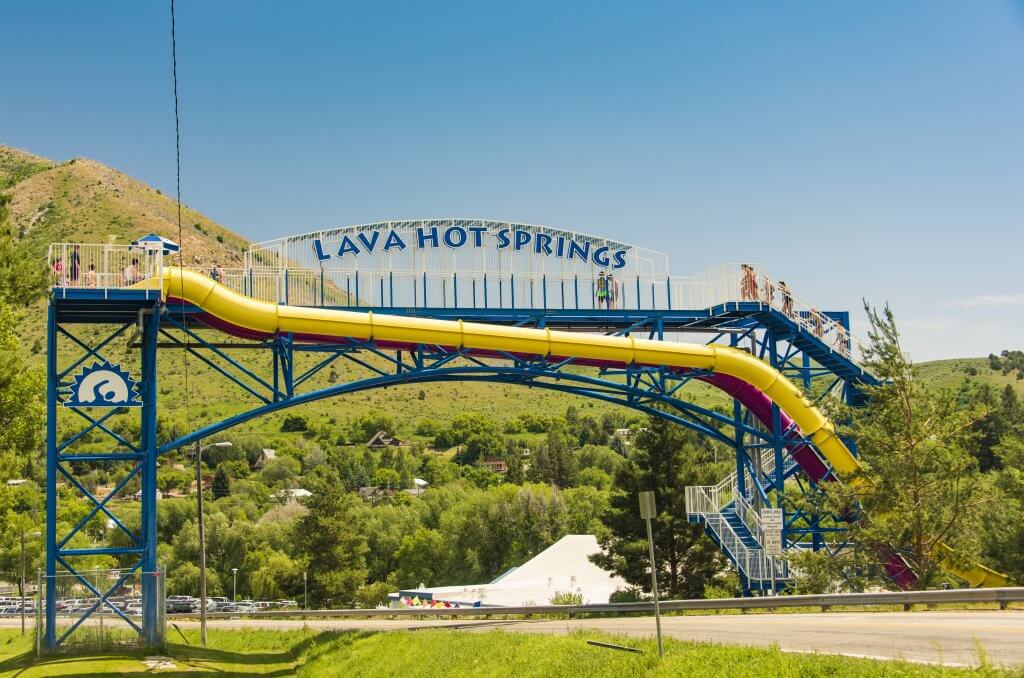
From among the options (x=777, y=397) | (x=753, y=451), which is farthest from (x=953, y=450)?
(x=753, y=451)

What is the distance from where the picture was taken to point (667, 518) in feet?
185

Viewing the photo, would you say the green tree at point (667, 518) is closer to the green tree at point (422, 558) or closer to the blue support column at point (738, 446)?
the blue support column at point (738, 446)

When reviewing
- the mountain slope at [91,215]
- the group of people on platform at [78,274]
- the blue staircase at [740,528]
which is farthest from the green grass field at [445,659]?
the mountain slope at [91,215]

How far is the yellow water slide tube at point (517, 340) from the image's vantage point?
101ft

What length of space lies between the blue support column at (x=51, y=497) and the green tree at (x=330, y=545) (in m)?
51.2

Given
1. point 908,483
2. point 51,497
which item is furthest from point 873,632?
point 51,497

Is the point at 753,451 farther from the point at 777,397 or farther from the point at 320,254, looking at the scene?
the point at 320,254

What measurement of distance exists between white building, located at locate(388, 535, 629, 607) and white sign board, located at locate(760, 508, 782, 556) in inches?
1063

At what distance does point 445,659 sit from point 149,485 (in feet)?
33.5

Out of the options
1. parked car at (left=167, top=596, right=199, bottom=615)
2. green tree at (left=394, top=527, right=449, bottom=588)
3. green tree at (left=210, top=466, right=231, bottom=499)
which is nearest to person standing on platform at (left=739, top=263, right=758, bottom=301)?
parked car at (left=167, top=596, right=199, bottom=615)

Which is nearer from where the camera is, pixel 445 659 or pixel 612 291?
pixel 445 659

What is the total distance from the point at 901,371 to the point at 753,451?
27.6 ft

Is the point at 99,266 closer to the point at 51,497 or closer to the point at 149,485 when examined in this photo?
the point at 149,485

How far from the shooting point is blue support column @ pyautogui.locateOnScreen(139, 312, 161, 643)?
93.5ft
